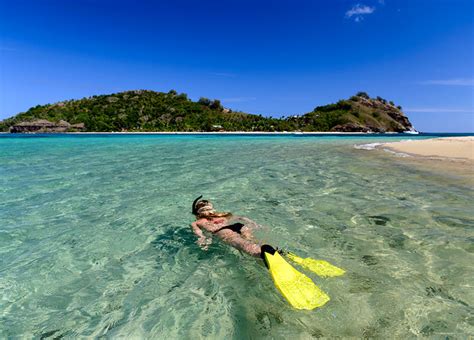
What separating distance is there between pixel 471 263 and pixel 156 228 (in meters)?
6.42

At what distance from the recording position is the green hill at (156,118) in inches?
6009

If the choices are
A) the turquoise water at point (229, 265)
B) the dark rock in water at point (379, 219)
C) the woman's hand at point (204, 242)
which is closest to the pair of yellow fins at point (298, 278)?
the turquoise water at point (229, 265)

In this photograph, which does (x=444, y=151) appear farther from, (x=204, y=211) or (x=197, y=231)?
(x=197, y=231)

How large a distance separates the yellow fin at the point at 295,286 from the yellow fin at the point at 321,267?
408 millimetres

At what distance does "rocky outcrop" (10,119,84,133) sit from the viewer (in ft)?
484

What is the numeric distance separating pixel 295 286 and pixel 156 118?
566ft

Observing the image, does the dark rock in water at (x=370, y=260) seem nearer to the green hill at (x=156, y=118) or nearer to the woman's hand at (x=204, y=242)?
the woman's hand at (x=204, y=242)

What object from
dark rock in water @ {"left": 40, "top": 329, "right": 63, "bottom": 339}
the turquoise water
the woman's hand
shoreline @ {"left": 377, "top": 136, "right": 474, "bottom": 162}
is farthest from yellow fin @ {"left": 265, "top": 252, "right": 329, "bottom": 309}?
shoreline @ {"left": 377, "top": 136, "right": 474, "bottom": 162}

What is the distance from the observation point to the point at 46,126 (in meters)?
148

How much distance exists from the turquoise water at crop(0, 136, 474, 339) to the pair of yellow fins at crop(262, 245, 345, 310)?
15cm

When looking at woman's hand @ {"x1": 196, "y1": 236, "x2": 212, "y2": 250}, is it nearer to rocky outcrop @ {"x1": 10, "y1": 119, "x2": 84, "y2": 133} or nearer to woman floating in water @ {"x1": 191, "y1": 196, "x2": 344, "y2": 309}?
woman floating in water @ {"x1": 191, "y1": 196, "x2": 344, "y2": 309}

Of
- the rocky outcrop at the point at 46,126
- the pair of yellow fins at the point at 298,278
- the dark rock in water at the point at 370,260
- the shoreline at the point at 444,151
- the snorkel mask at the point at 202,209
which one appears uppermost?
the snorkel mask at the point at 202,209

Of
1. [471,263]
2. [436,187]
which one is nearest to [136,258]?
[471,263]

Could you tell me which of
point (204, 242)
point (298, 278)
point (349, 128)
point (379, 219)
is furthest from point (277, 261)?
point (349, 128)
